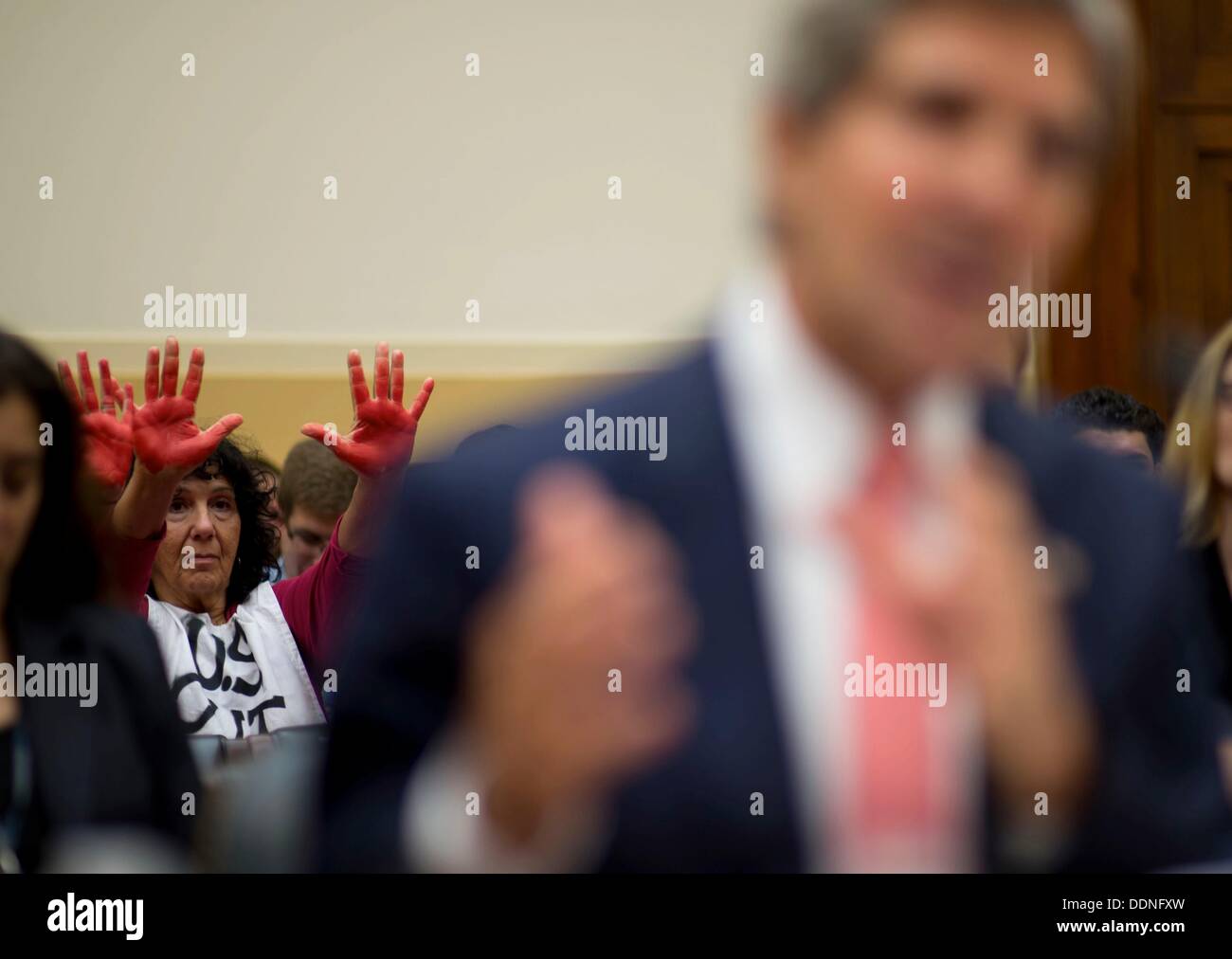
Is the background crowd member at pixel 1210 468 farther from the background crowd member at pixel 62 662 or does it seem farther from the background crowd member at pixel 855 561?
the background crowd member at pixel 62 662

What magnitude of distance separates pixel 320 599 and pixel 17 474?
0.32 meters

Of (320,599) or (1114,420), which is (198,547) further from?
(1114,420)

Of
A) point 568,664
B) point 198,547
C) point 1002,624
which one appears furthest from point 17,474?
point 1002,624

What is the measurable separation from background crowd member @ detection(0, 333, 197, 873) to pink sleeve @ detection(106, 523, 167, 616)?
135mm

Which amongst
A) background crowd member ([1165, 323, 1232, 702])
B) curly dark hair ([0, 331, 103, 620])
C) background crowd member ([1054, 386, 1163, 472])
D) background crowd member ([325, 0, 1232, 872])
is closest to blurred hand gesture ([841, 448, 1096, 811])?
background crowd member ([325, 0, 1232, 872])

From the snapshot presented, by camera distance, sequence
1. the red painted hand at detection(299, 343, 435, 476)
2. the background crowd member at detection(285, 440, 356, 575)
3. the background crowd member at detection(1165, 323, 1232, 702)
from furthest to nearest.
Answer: the background crowd member at detection(285, 440, 356, 575) → the red painted hand at detection(299, 343, 435, 476) → the background crowd member at detection(1165, 323, 1232, 702)

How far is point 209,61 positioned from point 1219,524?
3.31ft

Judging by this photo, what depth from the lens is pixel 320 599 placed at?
46.6 inches

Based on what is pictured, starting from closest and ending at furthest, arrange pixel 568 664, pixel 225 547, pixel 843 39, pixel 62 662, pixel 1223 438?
pixel 568 664 → pixel 843 39 → pixel 62 662 → pixel 1223 438 → pixel 225 547

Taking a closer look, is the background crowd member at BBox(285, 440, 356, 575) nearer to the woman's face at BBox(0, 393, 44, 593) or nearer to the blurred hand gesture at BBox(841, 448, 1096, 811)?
the woman's face at BBox(0, 393, 44, 593)

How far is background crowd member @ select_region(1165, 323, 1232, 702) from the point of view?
107 cm

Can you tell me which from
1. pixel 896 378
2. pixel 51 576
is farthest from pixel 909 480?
pixel 51 576

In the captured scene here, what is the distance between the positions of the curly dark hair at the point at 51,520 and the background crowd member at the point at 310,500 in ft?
1.17
